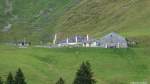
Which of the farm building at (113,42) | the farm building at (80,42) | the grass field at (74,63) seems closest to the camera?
the grass field at (74,63)

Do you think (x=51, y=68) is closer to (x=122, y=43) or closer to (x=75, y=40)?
(x=122, y=43)

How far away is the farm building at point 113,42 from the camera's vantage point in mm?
169125

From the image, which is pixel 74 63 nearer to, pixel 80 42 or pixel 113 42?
pixel 113 42

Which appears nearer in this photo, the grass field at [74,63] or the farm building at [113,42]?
the grass field at [74,63]

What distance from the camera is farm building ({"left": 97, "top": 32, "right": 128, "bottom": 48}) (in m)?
169

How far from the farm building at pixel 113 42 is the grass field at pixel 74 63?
456 inches

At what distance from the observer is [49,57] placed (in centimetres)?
15062

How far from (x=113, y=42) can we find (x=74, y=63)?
2928cm

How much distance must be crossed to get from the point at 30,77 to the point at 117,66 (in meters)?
23.9

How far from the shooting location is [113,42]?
17138 centimetres

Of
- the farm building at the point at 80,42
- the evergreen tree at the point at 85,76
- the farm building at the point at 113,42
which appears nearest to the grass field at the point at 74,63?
the farm building at the point at 113,42

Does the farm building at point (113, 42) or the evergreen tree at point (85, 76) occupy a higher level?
the farm building at point (113, 42)

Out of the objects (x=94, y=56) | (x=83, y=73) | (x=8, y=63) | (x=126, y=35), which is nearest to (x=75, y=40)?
(x=126, y=35)

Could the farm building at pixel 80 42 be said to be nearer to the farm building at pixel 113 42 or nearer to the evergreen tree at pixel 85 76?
the farm building at pixel 113 42
